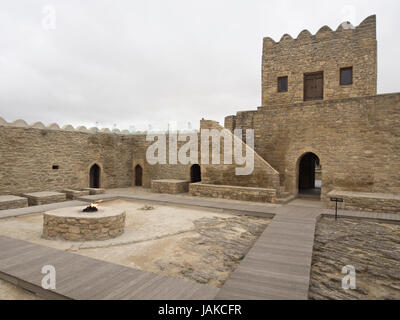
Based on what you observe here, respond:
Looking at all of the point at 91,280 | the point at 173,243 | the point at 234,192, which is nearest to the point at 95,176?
the point at 234,192

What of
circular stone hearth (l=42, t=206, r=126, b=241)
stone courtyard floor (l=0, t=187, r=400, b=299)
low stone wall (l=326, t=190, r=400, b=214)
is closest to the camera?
stone courtyard floor (l=0, t=187, r=400, b=299)

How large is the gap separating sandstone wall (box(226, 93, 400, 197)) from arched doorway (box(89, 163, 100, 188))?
10.7 metres

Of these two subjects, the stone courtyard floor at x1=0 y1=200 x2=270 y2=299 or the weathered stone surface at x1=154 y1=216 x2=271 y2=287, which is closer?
the weathered stone surface at x1=154 y1=216 x2=271 y2=287

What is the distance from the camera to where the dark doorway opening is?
16.4 metres

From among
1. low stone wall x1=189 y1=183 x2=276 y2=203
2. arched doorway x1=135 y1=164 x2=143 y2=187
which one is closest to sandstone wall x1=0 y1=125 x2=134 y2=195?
arched doorway x1=135 y1=164 x2=143 y2=187

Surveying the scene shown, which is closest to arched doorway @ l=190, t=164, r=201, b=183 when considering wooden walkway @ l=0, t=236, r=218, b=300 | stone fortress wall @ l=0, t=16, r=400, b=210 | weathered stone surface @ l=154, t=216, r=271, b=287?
stone fortress wall @ l=0, t=16, r=400, b=210

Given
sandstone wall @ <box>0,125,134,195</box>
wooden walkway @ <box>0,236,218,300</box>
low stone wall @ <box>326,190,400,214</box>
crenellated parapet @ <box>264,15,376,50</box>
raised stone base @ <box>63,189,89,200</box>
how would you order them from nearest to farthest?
wooden walkway @ <box>0,236,218,300</box>
low stone wall @ <box>326,190,400,214</box>
sandstone wall @ <box>0,125,134,195</box>
raised stone base @ <box>63,189,89,200</box>
crenellated parapet @ <box>264,15,376,50</box>

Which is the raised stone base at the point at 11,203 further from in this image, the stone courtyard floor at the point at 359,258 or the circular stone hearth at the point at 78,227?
the stone courtyard floor at the point at 359,258

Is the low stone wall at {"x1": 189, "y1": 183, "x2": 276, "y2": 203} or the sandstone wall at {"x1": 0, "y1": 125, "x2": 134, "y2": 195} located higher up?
the sandstone wall at {"x1": 0, "y1": 125, "x2": 134, "y2": 195}

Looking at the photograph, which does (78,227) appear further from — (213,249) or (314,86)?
(314,86)

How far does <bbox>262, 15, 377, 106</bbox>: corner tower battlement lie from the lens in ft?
42.1

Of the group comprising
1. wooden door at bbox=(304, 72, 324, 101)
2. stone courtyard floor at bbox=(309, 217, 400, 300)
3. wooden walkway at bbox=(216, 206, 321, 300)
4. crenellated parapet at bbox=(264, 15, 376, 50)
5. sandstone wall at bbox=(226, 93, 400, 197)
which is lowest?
stone courtyard floor at bbox=(309, 217, 400, 300)

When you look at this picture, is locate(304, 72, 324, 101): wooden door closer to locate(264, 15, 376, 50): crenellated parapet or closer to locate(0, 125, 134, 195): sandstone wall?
locate(264, 15, 376, 50): crenellated parapet

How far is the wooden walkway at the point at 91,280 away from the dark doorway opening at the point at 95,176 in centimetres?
1197
